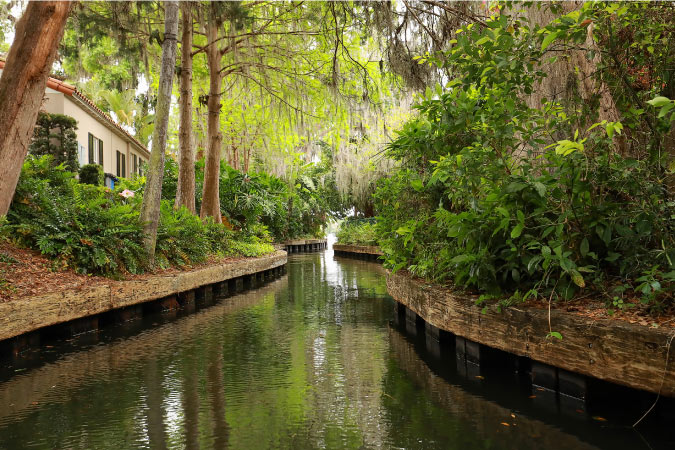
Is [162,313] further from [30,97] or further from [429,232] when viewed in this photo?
[429,232]

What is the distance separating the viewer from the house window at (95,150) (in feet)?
68.5

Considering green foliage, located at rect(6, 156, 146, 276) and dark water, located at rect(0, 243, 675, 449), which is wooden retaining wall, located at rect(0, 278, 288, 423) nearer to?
dark water, located at rect(0, 243, 675, 449)

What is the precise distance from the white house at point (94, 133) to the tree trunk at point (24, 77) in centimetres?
815

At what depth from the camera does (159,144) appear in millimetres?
9508

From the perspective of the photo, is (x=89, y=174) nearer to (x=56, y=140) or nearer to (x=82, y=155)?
(x=56, y=140)

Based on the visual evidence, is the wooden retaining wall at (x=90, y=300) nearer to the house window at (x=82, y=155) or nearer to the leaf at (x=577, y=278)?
the leaf at (x=577, y=278)

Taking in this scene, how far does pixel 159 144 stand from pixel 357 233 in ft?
63.7

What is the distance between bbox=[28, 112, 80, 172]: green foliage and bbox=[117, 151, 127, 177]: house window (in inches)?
365

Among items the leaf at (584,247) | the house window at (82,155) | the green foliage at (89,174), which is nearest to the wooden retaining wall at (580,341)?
the leaf at (584,247)

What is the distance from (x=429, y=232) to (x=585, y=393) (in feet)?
12.2

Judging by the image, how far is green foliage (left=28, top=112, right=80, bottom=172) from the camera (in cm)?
1598

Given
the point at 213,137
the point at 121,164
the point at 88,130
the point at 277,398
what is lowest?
the point at 277,398

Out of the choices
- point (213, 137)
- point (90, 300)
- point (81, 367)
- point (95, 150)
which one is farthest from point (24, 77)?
point (95, 150)

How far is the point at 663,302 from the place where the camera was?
3959 mm
